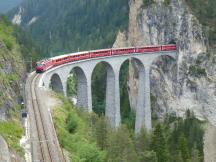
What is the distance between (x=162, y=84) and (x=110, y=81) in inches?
677

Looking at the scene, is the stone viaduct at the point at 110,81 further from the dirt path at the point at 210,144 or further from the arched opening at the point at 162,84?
the dirt path at the point at 210,144

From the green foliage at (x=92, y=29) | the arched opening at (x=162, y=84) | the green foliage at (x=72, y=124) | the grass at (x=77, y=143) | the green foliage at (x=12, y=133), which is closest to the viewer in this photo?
the green foliage at (x=12, y=133)

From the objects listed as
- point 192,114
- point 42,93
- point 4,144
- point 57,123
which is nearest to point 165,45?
point 192,114

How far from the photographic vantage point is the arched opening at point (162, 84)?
88250mm

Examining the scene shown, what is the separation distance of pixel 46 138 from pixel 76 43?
148 metres

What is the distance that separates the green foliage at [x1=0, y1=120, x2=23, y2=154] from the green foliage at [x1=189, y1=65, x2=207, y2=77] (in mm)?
54684

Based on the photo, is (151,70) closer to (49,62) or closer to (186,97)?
(186,97)

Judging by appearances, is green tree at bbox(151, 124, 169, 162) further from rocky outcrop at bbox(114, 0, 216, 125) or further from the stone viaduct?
rocky outcrop at bbox(114, 0, 216, 125)

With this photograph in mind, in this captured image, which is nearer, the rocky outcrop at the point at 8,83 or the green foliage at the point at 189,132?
the rocky outcrop at the point at 8,83

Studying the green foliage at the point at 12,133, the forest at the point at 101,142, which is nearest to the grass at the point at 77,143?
the forest at the point at 101,142

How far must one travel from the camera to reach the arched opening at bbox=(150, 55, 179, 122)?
3474 inches

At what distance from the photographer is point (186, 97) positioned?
87500 millimetres

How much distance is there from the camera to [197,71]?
85.7 metres

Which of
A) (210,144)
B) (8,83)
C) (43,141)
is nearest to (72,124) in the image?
(43,141)
